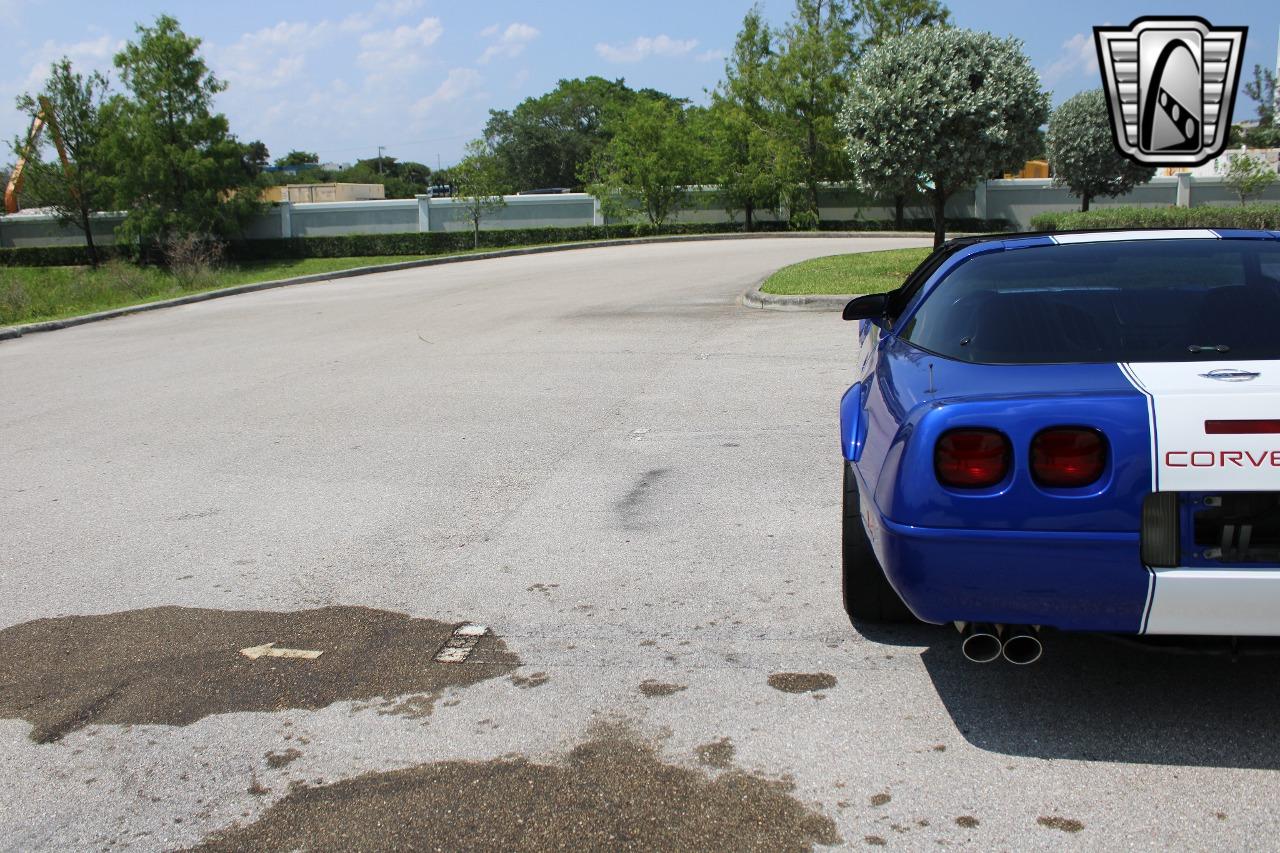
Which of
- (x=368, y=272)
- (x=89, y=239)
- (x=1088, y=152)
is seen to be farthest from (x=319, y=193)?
(x=1088, y=152)

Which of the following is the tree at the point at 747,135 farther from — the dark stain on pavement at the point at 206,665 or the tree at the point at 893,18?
the dark stain on pavement at the point at 206,665

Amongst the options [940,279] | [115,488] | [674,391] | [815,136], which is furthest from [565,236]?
[940,279]

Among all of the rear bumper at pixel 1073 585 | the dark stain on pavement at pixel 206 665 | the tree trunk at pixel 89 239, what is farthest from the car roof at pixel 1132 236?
the tree trunk at pixel 89 239

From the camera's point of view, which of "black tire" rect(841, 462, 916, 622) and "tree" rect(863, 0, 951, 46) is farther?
"tree" rect(863, 0, 951, 46)

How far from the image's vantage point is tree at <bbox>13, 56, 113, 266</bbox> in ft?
132

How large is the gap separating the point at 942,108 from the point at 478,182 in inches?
968

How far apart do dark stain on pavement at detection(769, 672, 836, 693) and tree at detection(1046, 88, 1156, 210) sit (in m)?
33.0

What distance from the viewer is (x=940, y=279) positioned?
→ 4.38 meters

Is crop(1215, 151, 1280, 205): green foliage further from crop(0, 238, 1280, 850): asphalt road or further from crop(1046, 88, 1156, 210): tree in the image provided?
crop(0, 238, 1280, 850): asphalt road

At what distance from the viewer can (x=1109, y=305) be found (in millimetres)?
3887

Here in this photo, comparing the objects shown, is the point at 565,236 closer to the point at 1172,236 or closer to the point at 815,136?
the point at 815,136

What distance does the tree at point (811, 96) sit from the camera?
138 feet

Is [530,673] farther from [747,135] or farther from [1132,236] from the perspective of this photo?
[747,135]

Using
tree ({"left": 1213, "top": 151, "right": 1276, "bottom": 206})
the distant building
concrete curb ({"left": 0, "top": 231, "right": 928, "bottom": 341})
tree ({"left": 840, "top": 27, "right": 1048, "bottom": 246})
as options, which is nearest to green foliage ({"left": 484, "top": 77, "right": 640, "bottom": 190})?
the distant building
